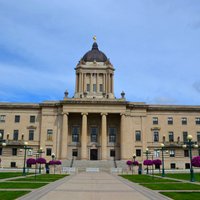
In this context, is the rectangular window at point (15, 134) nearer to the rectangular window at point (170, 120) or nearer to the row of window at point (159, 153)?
the row of window at point (159, 153)

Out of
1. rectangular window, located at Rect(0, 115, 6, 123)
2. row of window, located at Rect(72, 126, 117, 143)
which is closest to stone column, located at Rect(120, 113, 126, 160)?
row of window, located at Rect(72, 126, 117, 143)

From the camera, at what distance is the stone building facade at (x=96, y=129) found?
221 feet

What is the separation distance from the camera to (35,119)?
234ft

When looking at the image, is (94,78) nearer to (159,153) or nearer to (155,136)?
(155,136)

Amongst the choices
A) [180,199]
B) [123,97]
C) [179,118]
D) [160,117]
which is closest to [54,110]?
[123,97]

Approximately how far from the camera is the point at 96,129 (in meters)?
71.2

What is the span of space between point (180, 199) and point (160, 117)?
58.7 metres

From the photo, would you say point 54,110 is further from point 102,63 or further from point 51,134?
point 102,63

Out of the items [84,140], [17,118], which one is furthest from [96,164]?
[17,118]

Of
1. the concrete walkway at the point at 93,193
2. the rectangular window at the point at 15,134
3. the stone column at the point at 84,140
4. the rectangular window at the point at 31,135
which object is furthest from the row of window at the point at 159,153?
the concrete walkway at the point at 93,193

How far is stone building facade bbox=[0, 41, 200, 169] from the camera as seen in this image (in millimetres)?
67500

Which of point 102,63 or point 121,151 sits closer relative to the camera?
point 121,151

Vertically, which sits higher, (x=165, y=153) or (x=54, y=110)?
(x=54, y=110)

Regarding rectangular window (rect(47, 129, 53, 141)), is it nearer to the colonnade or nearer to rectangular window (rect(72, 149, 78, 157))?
the colonnade
